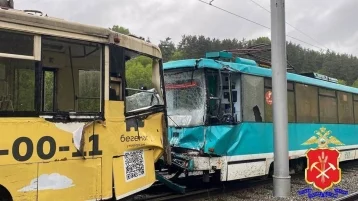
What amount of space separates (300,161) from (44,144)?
893 centimetres

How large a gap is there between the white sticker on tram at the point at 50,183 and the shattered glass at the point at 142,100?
138cm

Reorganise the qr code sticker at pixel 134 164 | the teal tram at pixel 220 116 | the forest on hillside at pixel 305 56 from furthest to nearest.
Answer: the forest on hillside at pixel 305 56 < the teal tram at pixel 220 116 < the qr code sticker at pixel 134 164

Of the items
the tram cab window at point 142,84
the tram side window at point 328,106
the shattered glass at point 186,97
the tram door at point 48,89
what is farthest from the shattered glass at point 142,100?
the tram side window at point 328,106

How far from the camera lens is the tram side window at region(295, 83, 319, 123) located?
→ 11.5 meters

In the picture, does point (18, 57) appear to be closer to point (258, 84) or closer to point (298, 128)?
point (258, 84)

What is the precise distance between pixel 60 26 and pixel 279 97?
5.03 metres

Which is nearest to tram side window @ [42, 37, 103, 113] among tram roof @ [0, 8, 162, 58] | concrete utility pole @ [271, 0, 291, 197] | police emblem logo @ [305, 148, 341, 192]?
tram roof @ [0, 8, 162, 58]

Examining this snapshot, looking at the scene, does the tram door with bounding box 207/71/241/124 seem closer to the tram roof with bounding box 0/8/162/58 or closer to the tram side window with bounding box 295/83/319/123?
the tram side window with bounding box 295/83/319/123

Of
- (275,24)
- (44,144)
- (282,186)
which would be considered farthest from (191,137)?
(44,144)

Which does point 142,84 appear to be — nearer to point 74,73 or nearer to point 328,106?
point 74,73

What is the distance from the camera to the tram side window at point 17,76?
4832 millimetres

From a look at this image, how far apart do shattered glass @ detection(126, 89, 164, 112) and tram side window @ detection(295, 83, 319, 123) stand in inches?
225

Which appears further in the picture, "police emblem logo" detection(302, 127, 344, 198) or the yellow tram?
"police emblem logo" detection(302, 127, 344, 198)

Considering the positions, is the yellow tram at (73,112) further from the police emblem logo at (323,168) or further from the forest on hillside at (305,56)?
the forest on hillside at (305,56)
